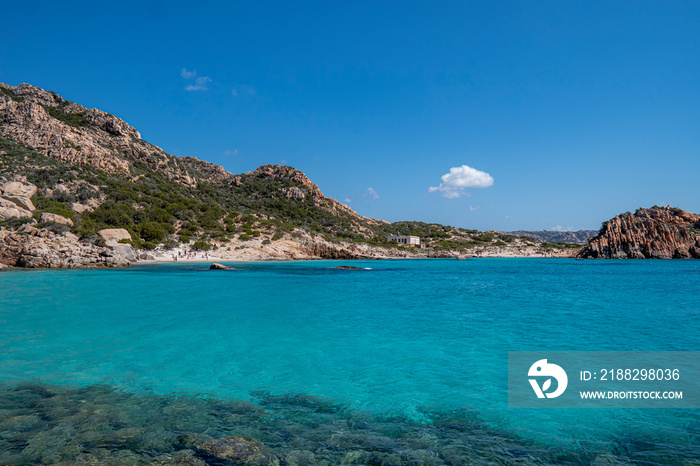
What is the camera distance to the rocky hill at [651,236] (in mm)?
81562

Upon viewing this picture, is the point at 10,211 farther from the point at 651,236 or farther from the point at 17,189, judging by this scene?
the point at 651,236

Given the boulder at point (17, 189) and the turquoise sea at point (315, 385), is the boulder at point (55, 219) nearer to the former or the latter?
the boulder at point (17, 189)

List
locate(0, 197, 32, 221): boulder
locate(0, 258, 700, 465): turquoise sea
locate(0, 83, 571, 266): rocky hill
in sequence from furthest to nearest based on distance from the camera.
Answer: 1. locate(0, 83, 571, 266): rocky hill
2. locate(0, 197, 32, 221): boulder
3. locate(0, 258, 700, 465): turquoise sea

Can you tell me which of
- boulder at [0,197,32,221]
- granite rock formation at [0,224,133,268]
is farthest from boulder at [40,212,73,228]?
granite rock formation at [0,224,133,268]

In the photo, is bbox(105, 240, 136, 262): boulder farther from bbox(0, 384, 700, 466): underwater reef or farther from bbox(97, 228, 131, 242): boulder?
bbox(0, 384, 700, 466): underwater reef

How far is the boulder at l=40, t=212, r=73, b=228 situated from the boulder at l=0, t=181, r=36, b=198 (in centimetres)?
461

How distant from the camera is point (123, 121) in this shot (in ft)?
262

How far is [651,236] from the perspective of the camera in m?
83.9

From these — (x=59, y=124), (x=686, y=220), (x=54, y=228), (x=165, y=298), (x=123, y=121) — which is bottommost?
(x=165, y=298)

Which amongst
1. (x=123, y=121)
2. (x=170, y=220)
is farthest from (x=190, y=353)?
(x=123, y=121)

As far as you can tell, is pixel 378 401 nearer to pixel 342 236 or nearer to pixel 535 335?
pixel 535 335

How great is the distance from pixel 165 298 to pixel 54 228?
32.9 metres

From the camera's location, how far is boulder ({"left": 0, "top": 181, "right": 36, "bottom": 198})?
43872mm

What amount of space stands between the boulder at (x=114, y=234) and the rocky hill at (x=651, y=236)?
10080 cm
